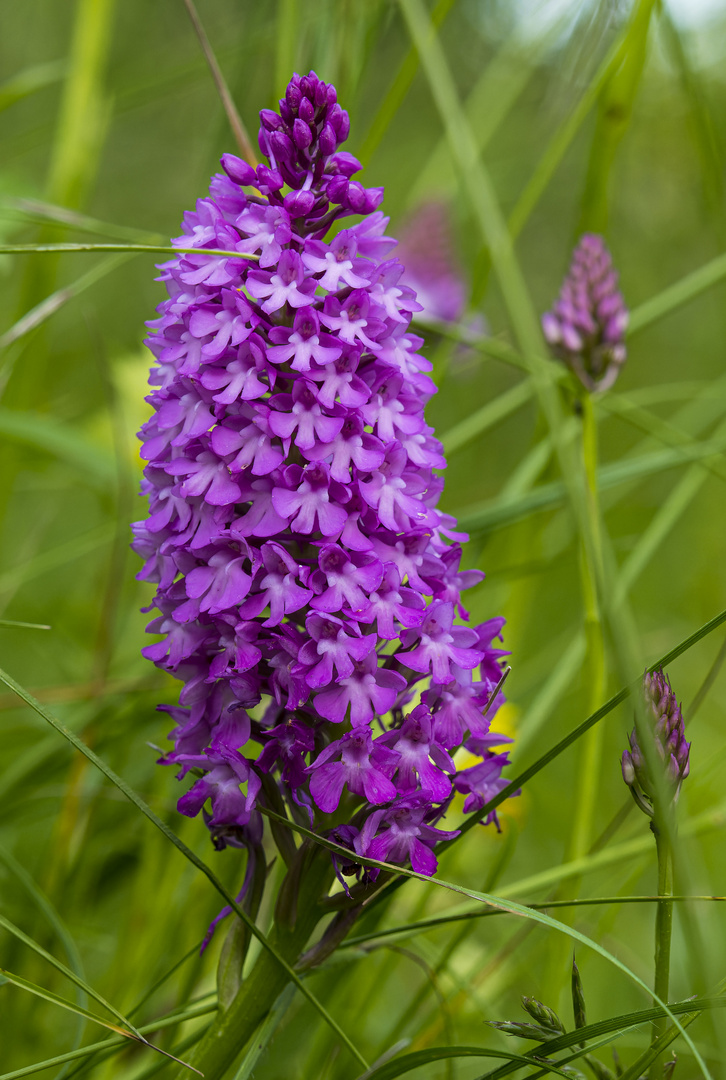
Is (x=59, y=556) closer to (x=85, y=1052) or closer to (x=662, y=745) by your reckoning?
(x=85, y=1052)

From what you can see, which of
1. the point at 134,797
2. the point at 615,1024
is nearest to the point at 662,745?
the point at 615,1024

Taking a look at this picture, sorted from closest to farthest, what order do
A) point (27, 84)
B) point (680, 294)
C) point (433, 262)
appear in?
point (680, 294) → point (27, 84) → point (433, 262)

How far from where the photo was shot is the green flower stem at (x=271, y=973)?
38.9 inches

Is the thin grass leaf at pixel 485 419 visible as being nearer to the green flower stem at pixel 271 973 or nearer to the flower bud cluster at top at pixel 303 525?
the flower bud cluster at top at pixel 303 525

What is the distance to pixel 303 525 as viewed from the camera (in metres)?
0.92

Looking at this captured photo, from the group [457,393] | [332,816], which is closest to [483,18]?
[457,393]

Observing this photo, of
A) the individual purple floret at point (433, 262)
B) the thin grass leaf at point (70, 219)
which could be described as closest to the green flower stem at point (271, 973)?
the thin grass leaf at point (70, 219)

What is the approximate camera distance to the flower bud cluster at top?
0.93m

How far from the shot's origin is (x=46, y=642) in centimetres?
286

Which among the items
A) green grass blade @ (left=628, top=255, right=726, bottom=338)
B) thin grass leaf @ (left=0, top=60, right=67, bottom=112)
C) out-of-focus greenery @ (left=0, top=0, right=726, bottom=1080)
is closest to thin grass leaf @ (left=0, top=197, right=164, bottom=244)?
out-of-focus greenery @ (left=0, top=0, right=726, bottom=1080)

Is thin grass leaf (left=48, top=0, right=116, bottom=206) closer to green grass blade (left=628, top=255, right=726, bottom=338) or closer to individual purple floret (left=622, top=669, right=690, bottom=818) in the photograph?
green grass blade (left=628, top=255, right=726, bottom=338)

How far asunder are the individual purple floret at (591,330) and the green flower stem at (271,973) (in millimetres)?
953

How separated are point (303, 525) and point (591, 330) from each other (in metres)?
0.83

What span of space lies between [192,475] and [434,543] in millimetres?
323
